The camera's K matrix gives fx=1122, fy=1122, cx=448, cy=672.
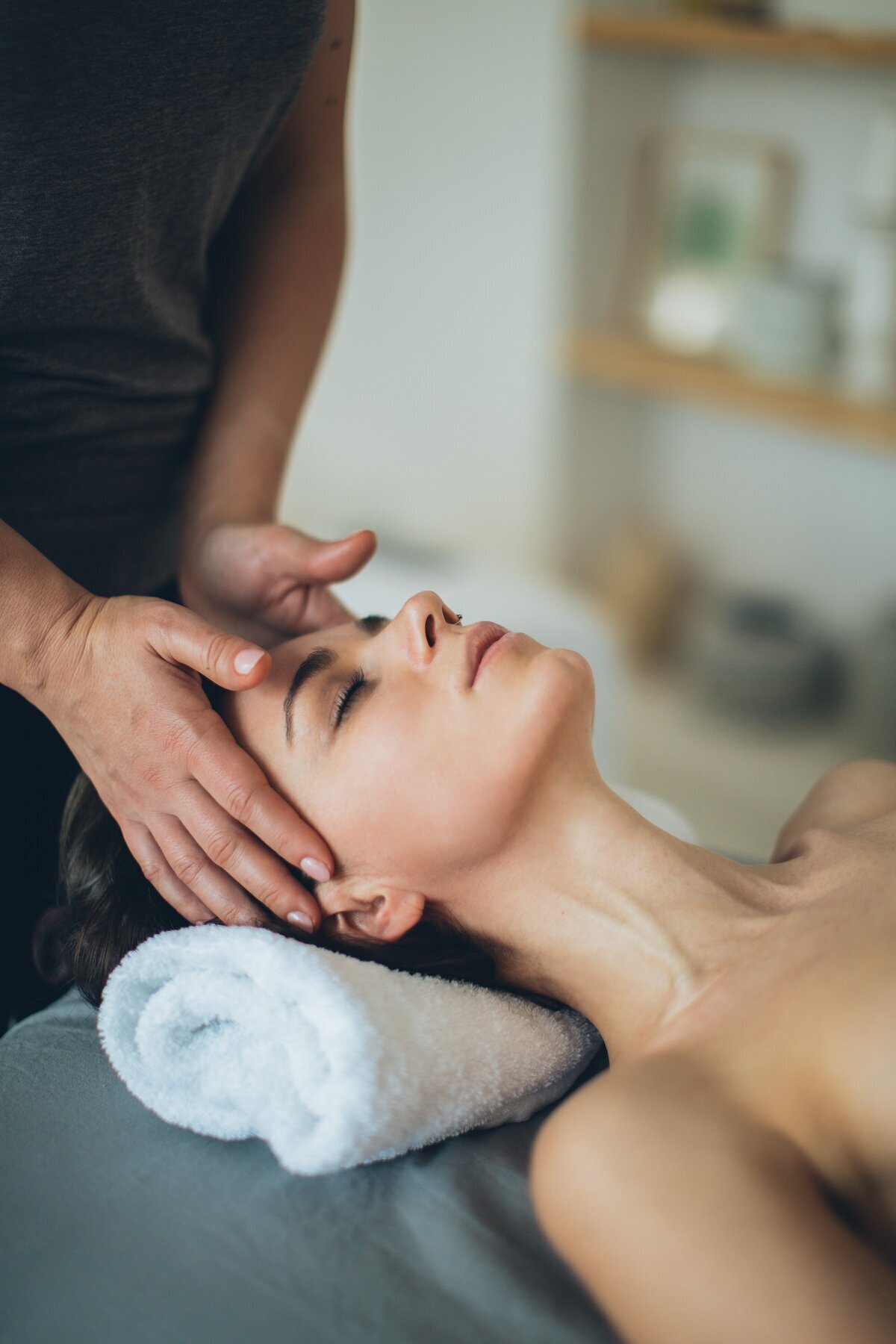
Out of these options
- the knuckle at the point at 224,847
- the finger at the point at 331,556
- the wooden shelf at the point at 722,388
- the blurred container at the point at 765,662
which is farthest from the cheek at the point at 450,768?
the blurred container at the point at 765,662

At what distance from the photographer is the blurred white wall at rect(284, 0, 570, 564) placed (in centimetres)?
269

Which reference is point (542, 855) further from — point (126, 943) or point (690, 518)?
point (690, 518)

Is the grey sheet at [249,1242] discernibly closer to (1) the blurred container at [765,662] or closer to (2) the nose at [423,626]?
(2) the nose at [423,626]

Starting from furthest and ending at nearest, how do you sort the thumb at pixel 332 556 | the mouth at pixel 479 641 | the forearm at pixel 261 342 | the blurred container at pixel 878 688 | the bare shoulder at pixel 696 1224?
the blurred container at pixel 878 688 → the forearm at pixel 261 342 → the thumb at pixel 332 556 → the mouth at pixel 479 641 → the bare shoulder at pixel 696 1224

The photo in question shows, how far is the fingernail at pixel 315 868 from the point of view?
966 millimetres

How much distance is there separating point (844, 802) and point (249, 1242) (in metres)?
0.76

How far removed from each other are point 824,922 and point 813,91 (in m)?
2.25

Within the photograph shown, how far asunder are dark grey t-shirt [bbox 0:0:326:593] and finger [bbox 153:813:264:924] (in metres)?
0.37

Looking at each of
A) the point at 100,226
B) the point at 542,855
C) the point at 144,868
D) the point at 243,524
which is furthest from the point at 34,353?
the point at 542,855

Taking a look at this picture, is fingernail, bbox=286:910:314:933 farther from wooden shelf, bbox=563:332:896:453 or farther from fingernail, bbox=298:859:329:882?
wooden shelf, bbox=563:332:896:453

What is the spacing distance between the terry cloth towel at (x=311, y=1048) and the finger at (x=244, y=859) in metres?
0.03

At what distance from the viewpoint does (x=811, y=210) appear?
2.62 metres

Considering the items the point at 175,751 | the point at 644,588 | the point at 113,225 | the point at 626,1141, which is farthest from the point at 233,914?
the point at 644,588

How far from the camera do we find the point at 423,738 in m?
0.99
